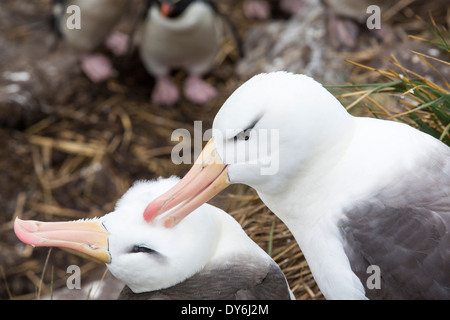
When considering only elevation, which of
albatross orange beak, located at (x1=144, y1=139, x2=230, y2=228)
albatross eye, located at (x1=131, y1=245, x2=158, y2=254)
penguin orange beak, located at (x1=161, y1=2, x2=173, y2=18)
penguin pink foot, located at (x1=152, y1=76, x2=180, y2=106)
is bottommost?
albatross eye, located at (x1=131, y1=245, x2=158, y2=254)

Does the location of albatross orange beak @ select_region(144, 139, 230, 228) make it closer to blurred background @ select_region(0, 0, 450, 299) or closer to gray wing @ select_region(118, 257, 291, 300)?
gray wing @ select_region(118, 257, 291, 300)

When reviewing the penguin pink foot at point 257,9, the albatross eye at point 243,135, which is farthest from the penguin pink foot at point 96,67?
the albatross eye at point 243,135

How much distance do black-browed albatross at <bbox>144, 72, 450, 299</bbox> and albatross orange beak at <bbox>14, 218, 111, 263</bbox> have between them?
7.9 inches

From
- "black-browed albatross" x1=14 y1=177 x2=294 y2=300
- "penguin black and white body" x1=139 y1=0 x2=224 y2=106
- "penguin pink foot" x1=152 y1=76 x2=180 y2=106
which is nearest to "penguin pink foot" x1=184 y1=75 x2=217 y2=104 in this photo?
"penguin black and white body" x1=139 y1=0 x2=224 y2=106

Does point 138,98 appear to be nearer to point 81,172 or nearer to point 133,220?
point 81,172

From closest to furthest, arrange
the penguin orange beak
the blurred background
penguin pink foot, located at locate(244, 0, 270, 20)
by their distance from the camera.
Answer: the blurred background
the penguin orange beak
penguin pink foot, located at locate(244, 0, 270, 20)

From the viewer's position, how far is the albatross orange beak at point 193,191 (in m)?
2.23

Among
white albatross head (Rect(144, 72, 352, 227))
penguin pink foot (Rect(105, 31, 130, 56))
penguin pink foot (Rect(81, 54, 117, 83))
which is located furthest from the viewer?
penguin pink foot (Rect(105, 31, 130, 56))

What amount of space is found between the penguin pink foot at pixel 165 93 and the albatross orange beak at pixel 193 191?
9.66 ft

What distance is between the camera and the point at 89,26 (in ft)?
17.0

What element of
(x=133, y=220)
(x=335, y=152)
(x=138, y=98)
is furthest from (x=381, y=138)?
(x=138, y=98)

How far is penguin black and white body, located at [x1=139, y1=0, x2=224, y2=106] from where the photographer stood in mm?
5012

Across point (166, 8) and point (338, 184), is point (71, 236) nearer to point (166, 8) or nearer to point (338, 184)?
point (338, 184)
